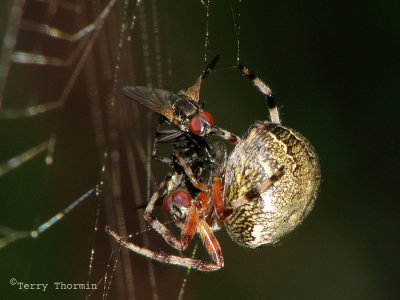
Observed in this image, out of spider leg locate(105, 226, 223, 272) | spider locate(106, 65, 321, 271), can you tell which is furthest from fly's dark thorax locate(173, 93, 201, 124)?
spider leg locate(105, 226, 223, 272)

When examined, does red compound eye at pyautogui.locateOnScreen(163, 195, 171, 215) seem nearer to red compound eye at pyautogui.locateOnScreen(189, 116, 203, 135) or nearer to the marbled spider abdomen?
the marbled spider abdomen

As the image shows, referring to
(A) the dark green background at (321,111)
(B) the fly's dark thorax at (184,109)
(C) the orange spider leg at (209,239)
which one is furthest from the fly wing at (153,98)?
(A) the dark green background at (321,111)

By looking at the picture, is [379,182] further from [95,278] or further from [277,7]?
[95,278]

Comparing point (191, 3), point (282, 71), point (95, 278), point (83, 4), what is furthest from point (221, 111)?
point (95, 278)

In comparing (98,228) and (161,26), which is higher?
(161,26)

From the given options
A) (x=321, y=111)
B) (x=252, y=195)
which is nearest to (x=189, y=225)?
(x=252, y=195)

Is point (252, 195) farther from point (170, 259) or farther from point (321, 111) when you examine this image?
point (321, 111)

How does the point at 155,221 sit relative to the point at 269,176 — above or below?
below
